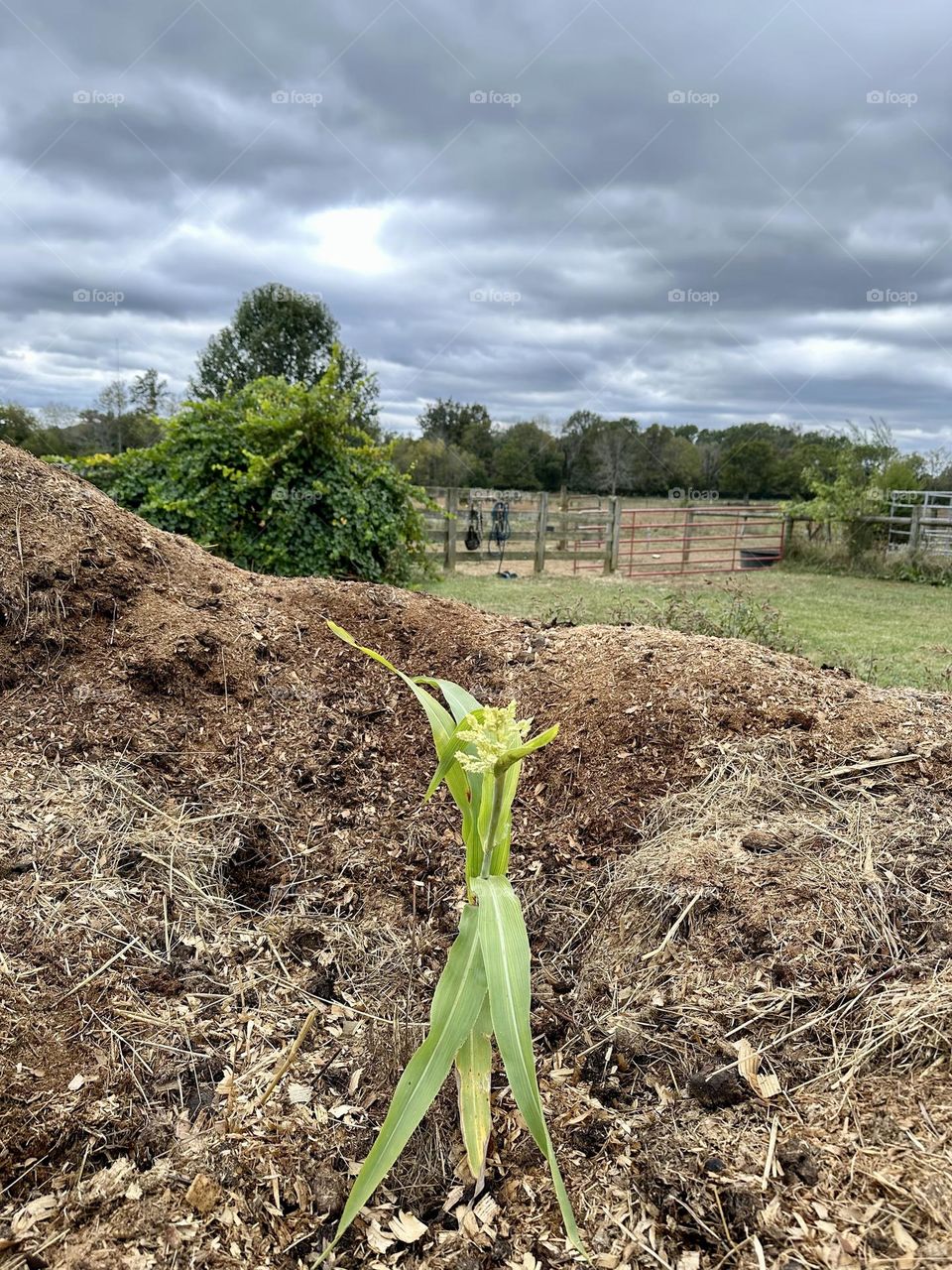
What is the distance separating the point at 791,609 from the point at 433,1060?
972 centimetres

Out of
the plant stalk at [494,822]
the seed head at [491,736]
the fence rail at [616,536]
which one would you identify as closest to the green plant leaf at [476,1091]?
the plant stalk at [494,822]

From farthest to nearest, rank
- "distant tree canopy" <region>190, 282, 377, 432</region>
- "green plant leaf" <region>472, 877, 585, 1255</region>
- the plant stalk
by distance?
"distant tree canopy" <region>190, 282, 377, 432</region> < the plant stalk < "green plant leaf" <region>472, 877, 585, 1255</region>

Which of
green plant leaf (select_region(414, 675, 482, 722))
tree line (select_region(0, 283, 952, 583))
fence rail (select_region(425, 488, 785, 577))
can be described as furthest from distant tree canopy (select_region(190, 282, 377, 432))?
green plant leaf (select_region(414, 675, 482, 722))

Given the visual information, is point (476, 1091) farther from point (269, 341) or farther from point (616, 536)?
point (269, 341)

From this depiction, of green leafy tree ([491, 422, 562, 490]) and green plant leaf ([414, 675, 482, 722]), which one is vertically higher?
green leafy tree ([491, 422, 562, 490])

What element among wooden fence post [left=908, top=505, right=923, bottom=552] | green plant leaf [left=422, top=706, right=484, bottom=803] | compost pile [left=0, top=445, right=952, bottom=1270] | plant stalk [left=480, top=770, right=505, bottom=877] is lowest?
compost pile [left=0, top=445, right=952, bottom=1270]

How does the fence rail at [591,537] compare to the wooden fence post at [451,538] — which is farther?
the fence rail at [591,537]

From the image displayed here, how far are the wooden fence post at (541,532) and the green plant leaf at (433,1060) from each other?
1265 cm

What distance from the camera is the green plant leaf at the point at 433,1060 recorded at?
136 centimetres

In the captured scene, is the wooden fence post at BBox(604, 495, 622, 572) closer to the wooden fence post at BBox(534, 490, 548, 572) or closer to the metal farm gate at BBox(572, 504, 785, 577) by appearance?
the metal farm gate at BBox(572, 504, 785, 577)

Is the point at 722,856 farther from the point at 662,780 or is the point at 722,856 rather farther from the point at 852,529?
the point at 852,529

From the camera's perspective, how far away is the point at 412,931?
2.44m

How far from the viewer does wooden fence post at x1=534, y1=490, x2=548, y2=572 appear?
45.6 feet

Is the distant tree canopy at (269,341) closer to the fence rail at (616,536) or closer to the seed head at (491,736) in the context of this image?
the fence rail at (616,536)
